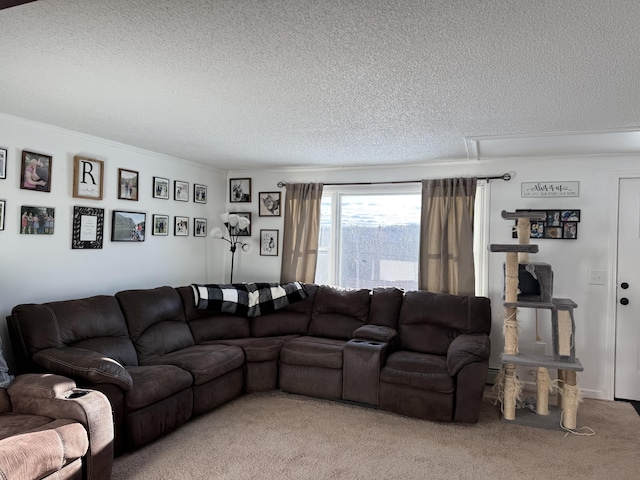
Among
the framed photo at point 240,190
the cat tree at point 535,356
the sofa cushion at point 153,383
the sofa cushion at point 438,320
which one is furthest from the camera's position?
the framed photo at point 240,190

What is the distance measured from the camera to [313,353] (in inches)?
159

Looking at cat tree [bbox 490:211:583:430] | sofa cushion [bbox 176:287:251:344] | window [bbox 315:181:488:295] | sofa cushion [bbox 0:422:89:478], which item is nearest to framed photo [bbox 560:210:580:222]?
cat tree [bbox 490:211:583:430]

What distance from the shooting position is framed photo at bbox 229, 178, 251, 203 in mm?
5523

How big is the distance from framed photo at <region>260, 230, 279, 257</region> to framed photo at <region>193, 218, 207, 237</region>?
68 cm

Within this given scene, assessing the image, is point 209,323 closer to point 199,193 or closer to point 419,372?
point 199,193

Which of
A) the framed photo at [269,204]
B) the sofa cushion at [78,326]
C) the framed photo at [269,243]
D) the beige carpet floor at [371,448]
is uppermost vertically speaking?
the framed photo at [269,204]

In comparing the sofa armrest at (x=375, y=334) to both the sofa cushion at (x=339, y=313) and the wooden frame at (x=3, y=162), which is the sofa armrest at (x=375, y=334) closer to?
the sofa cushion at (x=339, y=313)

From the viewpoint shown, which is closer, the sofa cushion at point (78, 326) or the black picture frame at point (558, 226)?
the sofa cushion at point (78, 326)

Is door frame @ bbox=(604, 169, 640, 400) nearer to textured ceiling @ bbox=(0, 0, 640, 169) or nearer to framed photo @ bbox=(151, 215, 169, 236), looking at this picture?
textured ceiling @ bbox=(0, 0, 640, 169)

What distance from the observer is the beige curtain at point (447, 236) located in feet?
14.6

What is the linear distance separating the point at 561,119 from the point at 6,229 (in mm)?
3967

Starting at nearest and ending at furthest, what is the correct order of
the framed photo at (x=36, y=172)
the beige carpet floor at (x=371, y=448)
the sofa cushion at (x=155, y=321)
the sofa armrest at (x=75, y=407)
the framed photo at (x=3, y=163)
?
the sofa armrest at (x=75, y=407), the beige carpet floor at (x=371, y=448), the framed photo at (x=3, y=163), the framed photo at (x=36, y=172), the sofa cushion at (x=155, y=321)

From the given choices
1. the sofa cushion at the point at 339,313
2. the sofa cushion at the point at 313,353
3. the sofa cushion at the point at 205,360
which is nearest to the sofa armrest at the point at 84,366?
the sofa cushion at the point at 205,360

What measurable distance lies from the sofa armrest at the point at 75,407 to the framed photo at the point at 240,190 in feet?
10.9
